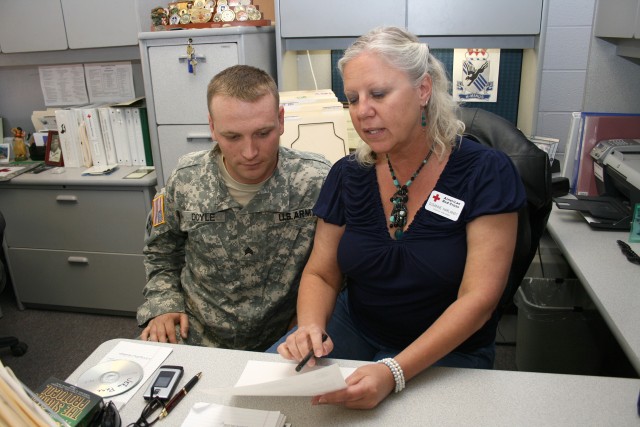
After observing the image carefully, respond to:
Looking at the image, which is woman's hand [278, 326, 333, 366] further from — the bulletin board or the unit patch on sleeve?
the bulletin board

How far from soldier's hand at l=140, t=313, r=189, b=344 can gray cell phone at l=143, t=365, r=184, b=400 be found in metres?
0.35

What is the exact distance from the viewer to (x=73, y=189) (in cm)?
257

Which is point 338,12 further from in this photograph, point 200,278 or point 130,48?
point 200,278

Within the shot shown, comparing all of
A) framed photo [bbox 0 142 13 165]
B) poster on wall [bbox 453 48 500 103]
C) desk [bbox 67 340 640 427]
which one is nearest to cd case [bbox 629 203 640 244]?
desk [bbox 67 340 640 427]

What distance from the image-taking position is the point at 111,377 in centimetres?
104

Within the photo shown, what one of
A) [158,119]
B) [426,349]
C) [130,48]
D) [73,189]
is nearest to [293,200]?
[426,349]

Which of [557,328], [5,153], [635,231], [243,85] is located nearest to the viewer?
[243,85]

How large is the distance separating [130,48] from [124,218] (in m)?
0.92

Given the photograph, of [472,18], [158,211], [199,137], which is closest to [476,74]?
[472,18]

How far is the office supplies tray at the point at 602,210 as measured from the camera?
5.81 ft

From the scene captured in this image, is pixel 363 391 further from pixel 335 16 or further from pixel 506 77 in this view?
pixel 506 77

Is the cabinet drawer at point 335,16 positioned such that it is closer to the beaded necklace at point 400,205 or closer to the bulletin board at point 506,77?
the bulletin board at point 506,77

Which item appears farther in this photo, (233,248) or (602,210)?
(602,210)

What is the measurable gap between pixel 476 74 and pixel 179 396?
7.26 feet
